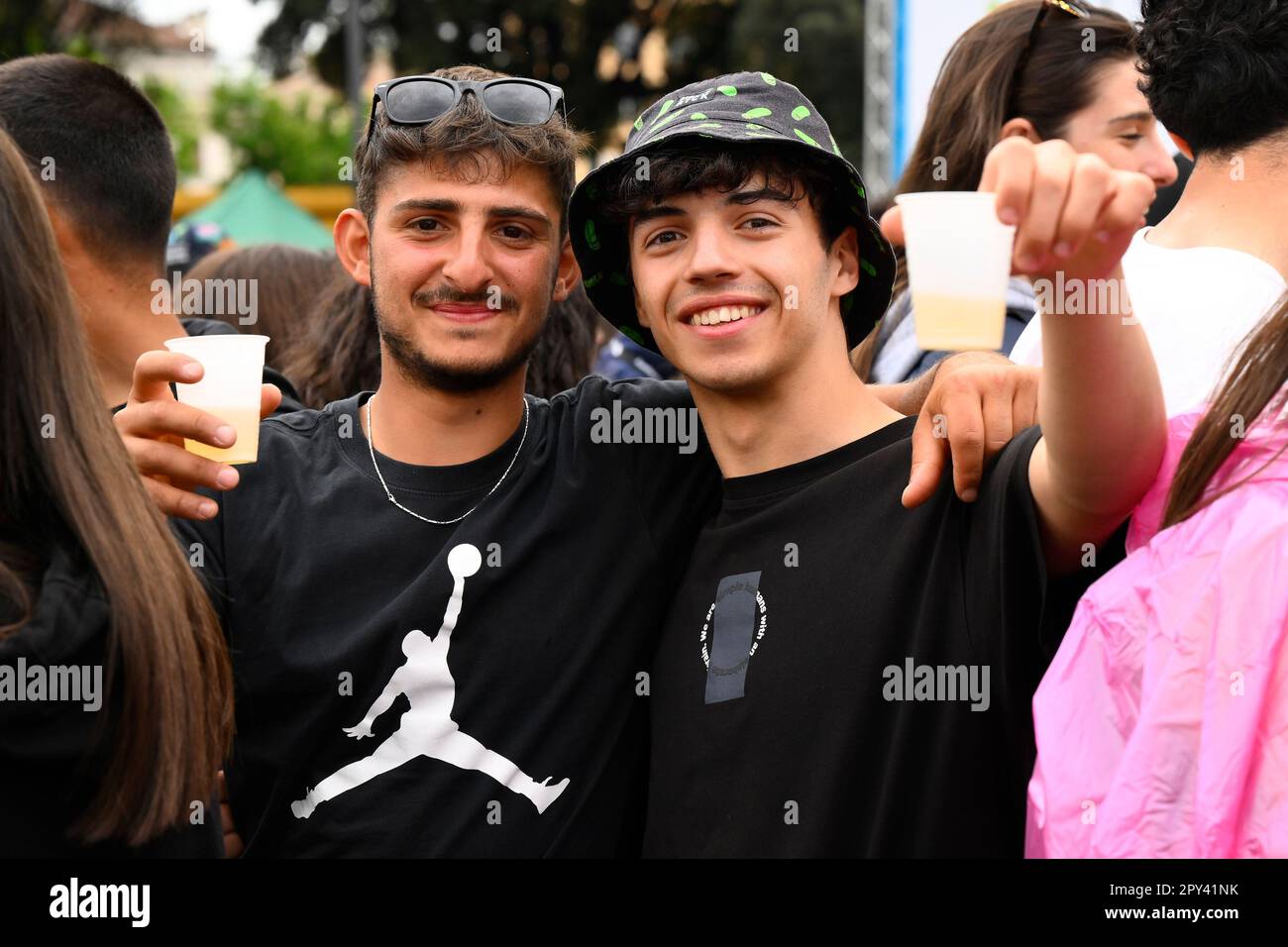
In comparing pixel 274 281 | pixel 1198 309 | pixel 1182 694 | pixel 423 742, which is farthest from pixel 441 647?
pixel 274 281

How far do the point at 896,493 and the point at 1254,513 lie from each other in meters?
0.68

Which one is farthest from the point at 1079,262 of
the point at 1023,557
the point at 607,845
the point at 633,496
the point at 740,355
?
the point at 607,845

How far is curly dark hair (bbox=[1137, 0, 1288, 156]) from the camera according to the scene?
2355 mm

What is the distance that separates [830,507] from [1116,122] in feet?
5.73

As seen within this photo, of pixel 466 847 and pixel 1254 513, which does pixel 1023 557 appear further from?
pixel 466 847

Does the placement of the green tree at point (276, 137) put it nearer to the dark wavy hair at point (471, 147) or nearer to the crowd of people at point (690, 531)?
the dark wavy hair at point (471, 147)

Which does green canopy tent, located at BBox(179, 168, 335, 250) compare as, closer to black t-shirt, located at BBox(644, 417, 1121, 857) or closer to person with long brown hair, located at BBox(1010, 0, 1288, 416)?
black t-shirt, located at BBox(644, 417, 1121, 857)

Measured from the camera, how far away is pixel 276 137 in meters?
30.0

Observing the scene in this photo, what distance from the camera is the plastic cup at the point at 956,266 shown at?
2.02 m

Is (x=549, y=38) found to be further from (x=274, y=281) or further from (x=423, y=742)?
(x=423, y=742)

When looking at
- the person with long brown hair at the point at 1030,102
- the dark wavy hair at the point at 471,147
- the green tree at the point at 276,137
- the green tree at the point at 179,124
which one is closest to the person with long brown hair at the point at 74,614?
the dark wavy hair at the point at 471,147

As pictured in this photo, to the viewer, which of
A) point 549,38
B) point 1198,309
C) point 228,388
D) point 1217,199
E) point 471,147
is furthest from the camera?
point 549,38

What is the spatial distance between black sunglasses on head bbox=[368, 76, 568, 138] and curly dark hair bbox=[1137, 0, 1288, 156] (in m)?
1.21

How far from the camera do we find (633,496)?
2.82 m
